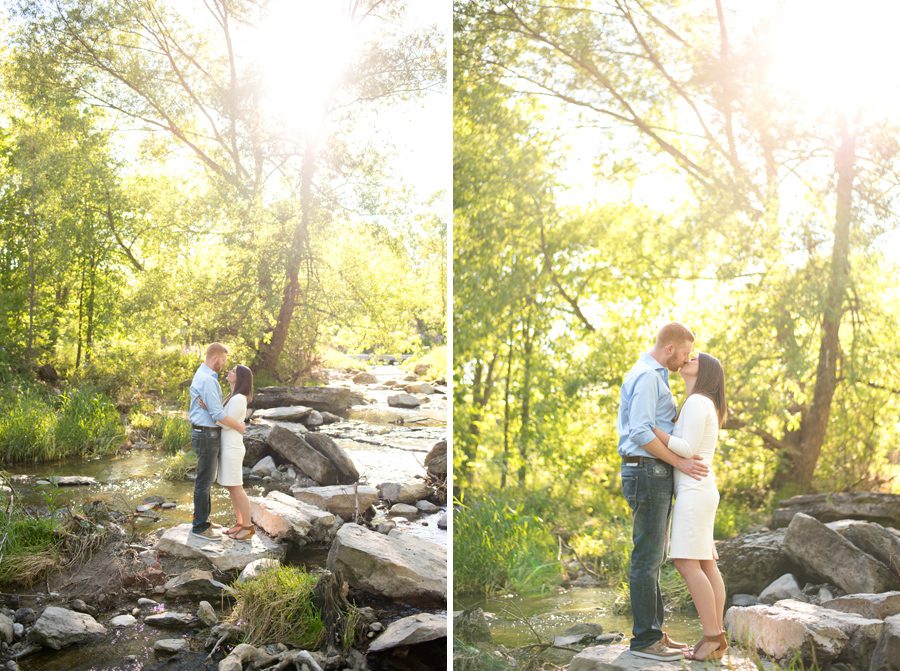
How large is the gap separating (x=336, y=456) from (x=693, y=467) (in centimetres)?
140

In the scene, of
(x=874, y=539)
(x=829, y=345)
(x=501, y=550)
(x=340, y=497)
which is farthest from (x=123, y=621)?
(x=829, y=345)

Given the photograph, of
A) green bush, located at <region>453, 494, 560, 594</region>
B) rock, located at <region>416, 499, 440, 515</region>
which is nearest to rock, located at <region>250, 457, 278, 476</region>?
rock, located at <region>416, 499, 440, 515</region>

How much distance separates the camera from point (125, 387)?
309 centimetres

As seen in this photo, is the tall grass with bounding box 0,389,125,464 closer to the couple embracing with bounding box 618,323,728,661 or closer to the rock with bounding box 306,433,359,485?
the rock with bounding box 306,433,359,485

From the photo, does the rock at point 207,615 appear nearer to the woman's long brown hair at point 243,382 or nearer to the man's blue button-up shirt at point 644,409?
the woman's long brown hair at point 243,382

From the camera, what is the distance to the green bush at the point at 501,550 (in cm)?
350

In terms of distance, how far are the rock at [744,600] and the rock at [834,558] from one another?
22 centimetres

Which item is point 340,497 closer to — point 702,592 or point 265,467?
point 265,467

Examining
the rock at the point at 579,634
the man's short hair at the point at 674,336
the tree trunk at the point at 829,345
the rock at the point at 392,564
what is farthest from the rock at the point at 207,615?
the tree trunk at the point at 829,345

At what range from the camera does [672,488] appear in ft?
8.98

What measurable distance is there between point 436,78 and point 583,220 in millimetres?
903

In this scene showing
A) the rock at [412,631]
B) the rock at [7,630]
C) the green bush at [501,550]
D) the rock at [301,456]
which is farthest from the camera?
the green bush at [501,550]

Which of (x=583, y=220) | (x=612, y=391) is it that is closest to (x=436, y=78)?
(x=583, y=220)

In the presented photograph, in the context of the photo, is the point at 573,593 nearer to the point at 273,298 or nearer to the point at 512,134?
the point at 273,298
